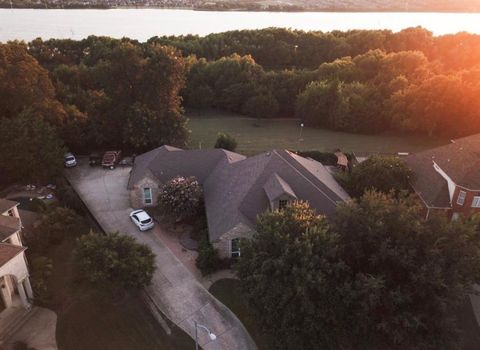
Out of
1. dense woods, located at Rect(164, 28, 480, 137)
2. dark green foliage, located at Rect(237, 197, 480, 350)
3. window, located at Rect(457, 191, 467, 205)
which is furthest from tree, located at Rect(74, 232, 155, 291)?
dense woods, located at Rect(164, 28, 480, 137)

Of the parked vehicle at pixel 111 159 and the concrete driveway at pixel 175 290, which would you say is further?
the parked vehicle at pixel 111 159

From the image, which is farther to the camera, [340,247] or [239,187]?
[239,187]

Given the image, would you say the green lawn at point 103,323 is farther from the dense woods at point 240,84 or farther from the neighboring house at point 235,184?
the dense woods at point 240,84

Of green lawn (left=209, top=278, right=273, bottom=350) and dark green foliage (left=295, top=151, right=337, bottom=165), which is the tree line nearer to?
dark green foliage (left=295, top=151, right=337, bottom=165)

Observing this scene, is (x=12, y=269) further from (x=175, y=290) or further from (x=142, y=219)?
(x=142, y=219)

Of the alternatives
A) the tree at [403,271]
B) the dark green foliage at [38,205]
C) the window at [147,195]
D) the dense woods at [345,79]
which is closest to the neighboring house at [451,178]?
the tree at [403,271]

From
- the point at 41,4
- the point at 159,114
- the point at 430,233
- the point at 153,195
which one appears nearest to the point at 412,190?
the point at 430,233

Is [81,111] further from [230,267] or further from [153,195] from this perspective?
[230,267]
